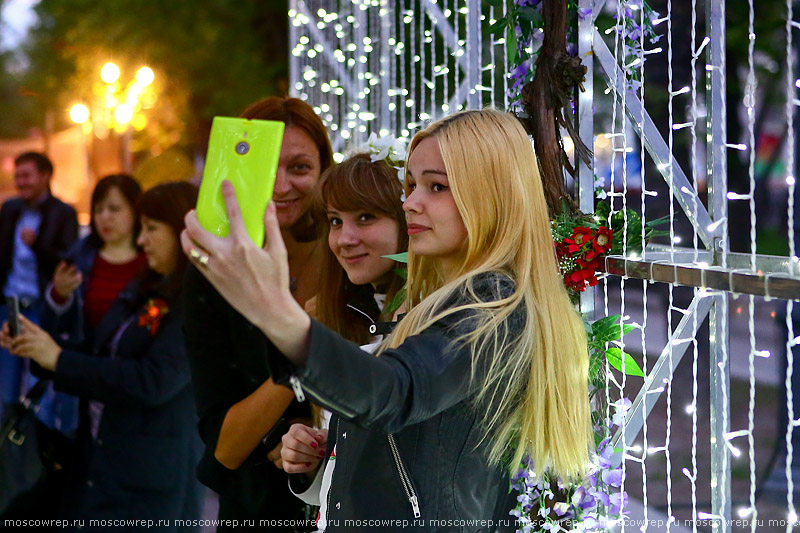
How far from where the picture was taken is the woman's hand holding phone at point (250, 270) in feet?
3.44

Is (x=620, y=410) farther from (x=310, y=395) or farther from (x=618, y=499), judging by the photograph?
(x=310, y=395)

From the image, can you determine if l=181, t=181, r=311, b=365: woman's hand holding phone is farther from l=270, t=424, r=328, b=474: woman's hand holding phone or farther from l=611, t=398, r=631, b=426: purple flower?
l=611, t=398, r=631, b=426: purple flower

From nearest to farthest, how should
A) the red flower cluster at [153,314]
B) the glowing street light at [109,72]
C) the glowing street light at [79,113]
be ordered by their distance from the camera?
the red flower cluster at [153,314]
the glowing street light at [109,72]
the glowing street light at [79,113]

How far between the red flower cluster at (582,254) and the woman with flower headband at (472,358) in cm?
31

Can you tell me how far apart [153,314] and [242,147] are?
2358 mm

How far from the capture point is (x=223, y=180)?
1098mm

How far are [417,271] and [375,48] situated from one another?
3.14 meters

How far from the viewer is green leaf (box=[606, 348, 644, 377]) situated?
1870 mm

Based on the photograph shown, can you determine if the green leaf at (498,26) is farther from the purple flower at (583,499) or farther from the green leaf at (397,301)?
the purple flower at (583,499)

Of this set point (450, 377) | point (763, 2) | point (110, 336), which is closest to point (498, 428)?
point (450, 377)

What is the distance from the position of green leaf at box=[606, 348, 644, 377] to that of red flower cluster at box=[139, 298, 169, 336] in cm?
199

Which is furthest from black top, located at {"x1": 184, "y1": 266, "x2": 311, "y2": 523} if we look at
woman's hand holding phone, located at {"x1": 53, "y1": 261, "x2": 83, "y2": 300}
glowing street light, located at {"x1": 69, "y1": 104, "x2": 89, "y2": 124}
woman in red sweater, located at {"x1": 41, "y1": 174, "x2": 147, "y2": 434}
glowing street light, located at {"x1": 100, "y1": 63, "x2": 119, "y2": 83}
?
glowing street light, located at {"x1": 69, "y1": 104, "x2": 89, "y2": 124}

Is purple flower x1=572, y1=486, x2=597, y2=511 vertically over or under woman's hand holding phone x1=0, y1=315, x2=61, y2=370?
under

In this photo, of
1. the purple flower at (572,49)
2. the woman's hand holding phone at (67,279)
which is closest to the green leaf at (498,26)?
the purple flower at (572,49)
